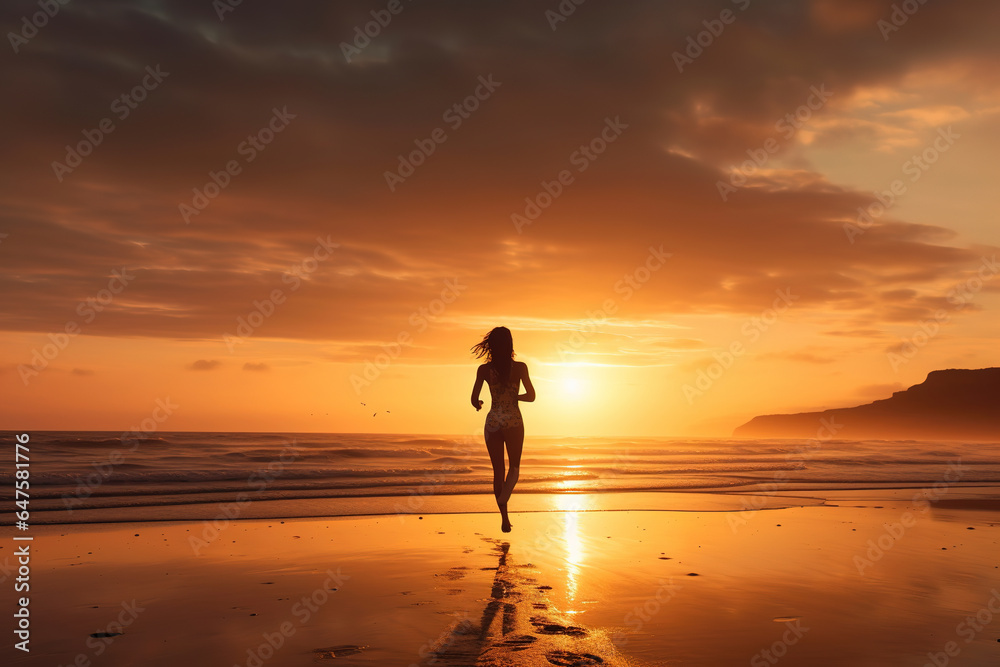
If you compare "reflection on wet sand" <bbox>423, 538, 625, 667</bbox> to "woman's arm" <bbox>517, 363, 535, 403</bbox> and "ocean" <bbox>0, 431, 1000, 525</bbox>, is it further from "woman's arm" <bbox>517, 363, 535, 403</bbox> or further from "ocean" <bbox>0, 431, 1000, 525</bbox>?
"ocean" <bbox>0, 431, 1000, 525</bbox>

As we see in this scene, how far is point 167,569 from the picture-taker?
747 cm

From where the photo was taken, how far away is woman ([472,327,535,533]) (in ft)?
30.8

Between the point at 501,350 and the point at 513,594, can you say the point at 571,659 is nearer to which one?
the point at 513,594

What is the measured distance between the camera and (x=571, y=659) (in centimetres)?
427

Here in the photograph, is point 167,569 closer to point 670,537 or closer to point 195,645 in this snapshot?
point 195,645

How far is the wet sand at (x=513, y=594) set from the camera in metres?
4.62

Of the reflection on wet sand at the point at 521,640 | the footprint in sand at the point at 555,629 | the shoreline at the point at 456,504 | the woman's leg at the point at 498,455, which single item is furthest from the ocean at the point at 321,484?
the footprint in sand at the point at 555,629

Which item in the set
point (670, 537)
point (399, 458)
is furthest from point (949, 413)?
point (670, 537)

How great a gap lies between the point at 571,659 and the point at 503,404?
5.32 meters

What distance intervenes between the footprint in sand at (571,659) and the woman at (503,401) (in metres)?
4.97

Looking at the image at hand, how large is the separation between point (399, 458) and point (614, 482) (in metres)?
17.1

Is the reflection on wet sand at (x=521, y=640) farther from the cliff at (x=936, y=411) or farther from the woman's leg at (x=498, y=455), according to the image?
the cliff at (x=936, y=411)

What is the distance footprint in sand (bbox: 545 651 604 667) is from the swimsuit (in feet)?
16.7

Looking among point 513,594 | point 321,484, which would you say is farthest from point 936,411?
point 513,594
